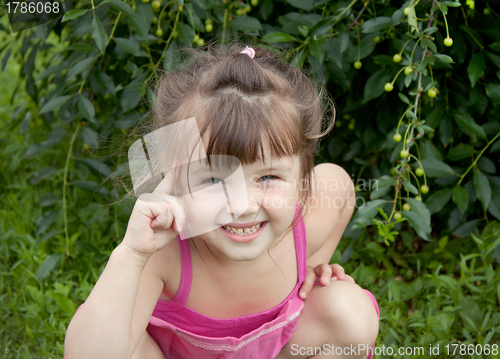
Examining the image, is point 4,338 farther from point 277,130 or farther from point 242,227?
point 277,130

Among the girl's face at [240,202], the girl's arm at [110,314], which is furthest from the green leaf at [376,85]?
the girl's arm at [110,314]

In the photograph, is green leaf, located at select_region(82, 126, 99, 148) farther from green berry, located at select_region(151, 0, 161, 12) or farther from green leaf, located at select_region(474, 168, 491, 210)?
green leaf, located at select_region(474, 168, 491, 210)

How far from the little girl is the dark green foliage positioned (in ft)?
0.64

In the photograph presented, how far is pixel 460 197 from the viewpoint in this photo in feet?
4.74

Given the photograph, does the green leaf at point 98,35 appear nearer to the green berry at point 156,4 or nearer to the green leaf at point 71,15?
the green leaf at point 71,15

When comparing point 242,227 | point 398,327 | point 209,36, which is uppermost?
point 209,36

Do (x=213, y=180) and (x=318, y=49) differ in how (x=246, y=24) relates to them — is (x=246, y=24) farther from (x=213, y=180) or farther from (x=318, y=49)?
(x=213, y=180)

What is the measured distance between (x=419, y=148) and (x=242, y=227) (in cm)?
75

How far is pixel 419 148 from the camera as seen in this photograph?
146 cm

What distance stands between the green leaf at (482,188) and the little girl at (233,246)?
1.56 ft

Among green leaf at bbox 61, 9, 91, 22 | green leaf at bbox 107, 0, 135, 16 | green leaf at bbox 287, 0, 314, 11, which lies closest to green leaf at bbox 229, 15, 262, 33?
green leaf at bbox 287, 0, 314, 11

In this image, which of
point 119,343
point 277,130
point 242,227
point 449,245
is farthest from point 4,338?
point 449,245

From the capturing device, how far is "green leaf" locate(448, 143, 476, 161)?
1451 millimetres

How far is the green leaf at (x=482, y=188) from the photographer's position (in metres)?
1.42
